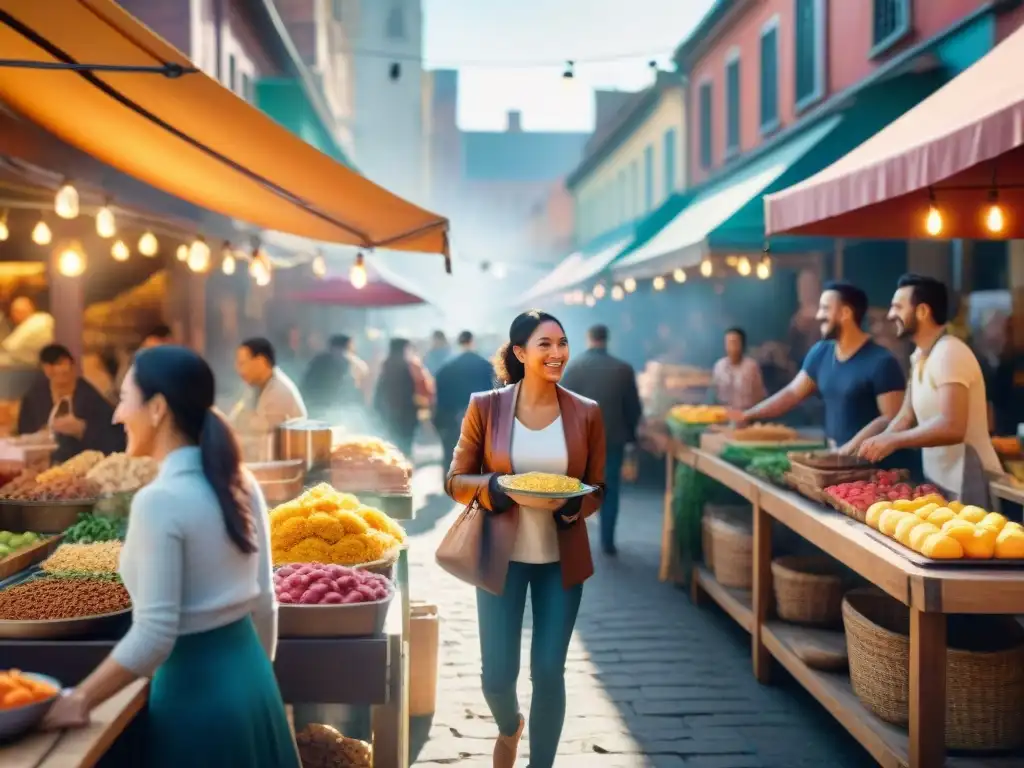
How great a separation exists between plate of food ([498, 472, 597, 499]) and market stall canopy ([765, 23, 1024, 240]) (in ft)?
8.01

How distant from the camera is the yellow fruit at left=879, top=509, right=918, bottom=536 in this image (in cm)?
484

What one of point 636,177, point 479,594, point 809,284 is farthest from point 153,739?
point 636,177

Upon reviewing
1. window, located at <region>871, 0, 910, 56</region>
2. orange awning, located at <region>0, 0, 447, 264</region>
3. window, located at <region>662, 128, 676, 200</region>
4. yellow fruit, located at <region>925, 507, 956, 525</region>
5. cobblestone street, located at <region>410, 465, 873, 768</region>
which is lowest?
cobblestone street, located at <region>410, 465, 873, 768</region>

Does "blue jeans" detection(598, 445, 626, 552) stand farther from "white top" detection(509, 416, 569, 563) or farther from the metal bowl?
the metal bowl

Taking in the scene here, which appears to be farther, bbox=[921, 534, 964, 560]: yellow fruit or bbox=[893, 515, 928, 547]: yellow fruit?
bbox=[893, 515, 928, 547]: yellow fruit

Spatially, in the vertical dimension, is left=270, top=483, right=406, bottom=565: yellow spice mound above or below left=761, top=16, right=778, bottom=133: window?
below

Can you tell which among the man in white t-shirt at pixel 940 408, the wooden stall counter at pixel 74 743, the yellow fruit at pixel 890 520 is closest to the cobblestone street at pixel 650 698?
the yellow fruit at pixel 890 520

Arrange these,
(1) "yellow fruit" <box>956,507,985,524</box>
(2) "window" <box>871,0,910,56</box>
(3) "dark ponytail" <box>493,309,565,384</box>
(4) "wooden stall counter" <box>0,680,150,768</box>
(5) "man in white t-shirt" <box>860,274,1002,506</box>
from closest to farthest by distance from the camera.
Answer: (4) "wooden stall counter" <box>0,680,150,768</box>
(3) "dark ponytail" <box>493,309,565,384</box>
(1) "yellow fruit" <box>956,507,985,524</box>
(5) "man in white t-shirt" <box>860,274,1002,506</box>
(2) "window" <box>871,0,910,56</box>

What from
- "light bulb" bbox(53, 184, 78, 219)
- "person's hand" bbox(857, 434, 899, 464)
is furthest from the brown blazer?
"light bulb" bbox(53, 184, 78, 219)

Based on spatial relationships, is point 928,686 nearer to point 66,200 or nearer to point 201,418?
point 201,418

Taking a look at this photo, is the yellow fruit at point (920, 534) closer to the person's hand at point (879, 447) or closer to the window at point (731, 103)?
the person's hand at point (879, 447)

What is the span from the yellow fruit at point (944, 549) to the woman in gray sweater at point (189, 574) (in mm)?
2868

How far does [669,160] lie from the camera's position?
26.5 meters

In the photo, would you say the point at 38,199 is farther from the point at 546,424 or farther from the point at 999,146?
the point at 999,146
